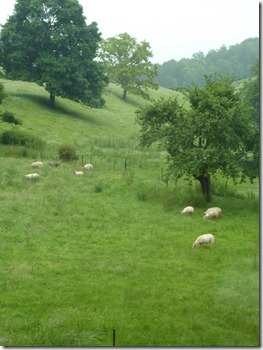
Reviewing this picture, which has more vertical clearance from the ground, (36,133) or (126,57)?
(126,57)

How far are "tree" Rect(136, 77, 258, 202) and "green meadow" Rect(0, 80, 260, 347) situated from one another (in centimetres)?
212

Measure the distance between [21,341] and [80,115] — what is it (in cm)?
4888

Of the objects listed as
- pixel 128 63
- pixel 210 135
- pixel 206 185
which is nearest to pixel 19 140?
pixel 206 185

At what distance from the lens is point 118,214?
2430 centimetres

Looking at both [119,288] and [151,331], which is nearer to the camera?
[151,331]

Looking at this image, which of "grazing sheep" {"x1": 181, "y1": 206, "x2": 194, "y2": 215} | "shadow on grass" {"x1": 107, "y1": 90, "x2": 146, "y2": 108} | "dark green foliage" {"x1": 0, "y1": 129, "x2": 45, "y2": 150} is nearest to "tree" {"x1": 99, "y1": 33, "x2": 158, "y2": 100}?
"shadow on grass" {"x1": 107, "y1": 90, "x2": 146, "y2": 108}

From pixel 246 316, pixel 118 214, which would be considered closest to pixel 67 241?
pixel 118 214

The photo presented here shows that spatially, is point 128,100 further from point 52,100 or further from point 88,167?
point 88,167

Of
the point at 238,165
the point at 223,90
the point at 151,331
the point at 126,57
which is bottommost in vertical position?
the point at 151,331

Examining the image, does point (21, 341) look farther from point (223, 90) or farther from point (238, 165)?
point (223, 90)

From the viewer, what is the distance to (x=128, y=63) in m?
79.2

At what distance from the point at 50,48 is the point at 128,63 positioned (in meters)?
25.2

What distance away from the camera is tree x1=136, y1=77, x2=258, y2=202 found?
85.1 feet

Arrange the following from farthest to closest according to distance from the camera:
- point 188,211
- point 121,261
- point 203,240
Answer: point 188,211, point 203,240, point 121,261
